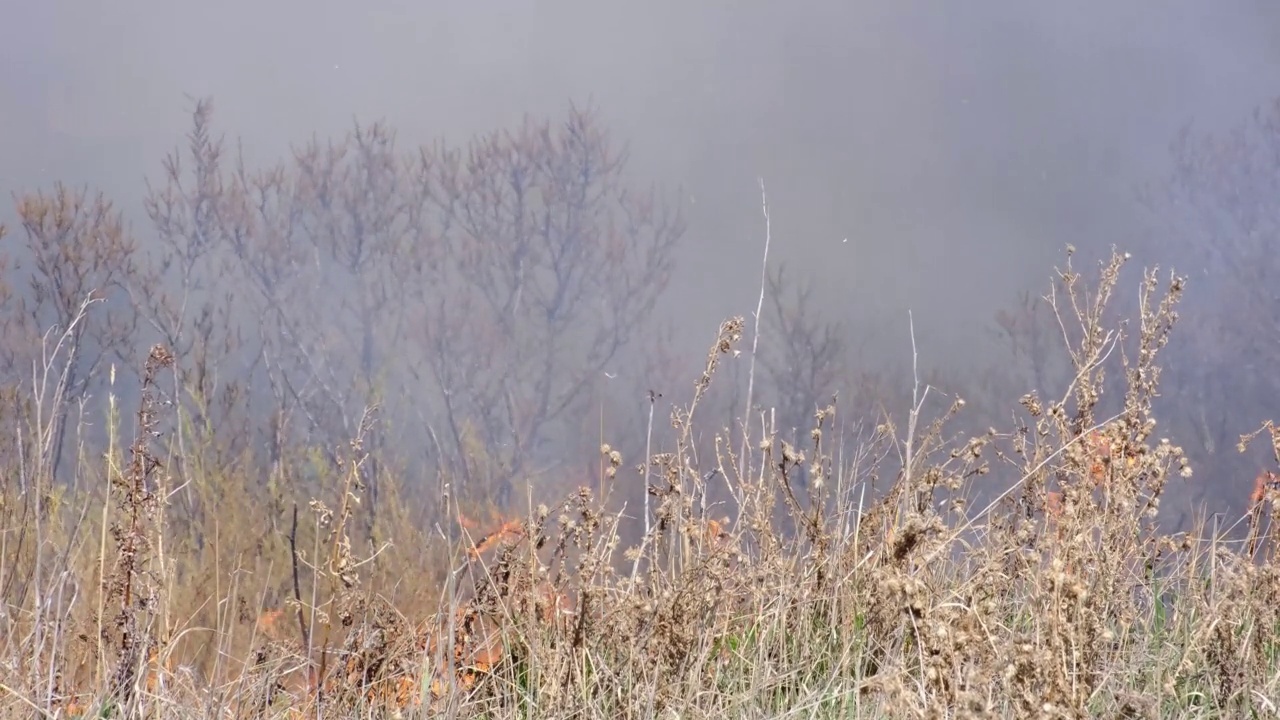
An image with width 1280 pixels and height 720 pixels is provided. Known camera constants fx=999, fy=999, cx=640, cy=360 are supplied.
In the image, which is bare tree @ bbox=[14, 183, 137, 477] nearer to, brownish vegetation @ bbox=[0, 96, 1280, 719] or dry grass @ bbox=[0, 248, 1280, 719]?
brownish vegetation @ bbox=[0, 96, 1280, 719]

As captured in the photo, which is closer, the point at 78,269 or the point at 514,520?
the point at 514,520

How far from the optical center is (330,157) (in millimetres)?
4742

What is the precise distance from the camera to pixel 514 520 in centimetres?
342

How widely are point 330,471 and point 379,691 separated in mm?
2457

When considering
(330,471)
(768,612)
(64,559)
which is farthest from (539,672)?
(330,471)

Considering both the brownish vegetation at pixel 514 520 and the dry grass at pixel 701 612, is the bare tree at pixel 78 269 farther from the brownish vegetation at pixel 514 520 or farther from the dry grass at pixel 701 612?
the dry grass at pixel 701 612

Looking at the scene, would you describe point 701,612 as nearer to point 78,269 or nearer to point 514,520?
point 514,520

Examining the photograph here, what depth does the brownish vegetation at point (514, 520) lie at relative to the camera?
5.74ft

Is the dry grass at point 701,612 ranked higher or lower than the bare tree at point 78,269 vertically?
lower

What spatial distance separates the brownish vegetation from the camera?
175cm

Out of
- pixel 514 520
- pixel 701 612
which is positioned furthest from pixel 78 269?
pixel 701 612

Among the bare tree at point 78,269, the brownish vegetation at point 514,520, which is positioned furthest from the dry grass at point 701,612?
the bare tree at point 78,269

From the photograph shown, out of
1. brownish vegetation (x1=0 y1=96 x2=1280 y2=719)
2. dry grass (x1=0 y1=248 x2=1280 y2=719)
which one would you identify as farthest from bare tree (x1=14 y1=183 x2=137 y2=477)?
dry grass (x1=0 y1=248 x2=1280 y2=719)

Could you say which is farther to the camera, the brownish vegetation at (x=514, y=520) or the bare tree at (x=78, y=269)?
the bare tree at (x=78, y=269)
